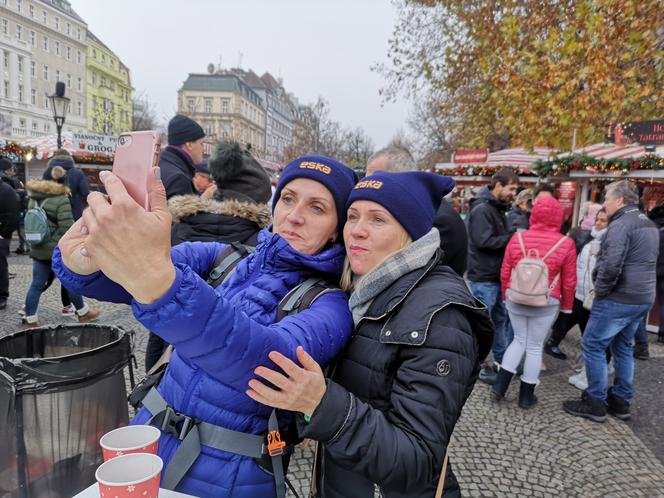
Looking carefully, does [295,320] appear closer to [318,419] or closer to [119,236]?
[318,419]

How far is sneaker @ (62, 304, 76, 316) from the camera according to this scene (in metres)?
6.17

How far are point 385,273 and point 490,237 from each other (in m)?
3.48

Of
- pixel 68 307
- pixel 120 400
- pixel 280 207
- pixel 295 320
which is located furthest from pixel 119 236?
pixel 68 307

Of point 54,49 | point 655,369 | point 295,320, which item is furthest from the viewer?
point 54,49

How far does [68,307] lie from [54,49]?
65.9 m

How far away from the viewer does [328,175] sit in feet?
5.41

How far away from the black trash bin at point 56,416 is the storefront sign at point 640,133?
8636 millimetres

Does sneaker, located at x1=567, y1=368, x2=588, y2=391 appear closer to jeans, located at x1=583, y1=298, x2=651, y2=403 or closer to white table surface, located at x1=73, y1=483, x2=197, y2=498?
jeans, located at x1=583, y1=298, x2=651, y2=403

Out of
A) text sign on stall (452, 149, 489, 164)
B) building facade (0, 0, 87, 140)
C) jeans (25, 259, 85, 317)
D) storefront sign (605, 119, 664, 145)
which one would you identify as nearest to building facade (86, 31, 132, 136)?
building facade (0, 0, 87, 140)

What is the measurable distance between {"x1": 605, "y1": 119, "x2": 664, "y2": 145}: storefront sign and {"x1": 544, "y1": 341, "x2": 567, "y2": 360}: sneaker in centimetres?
425

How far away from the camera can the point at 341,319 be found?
142cm

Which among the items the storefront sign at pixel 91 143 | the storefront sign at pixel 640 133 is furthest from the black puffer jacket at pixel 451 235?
the storefront sign at pixel 91 143

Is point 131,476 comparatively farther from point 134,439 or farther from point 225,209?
point 225,209

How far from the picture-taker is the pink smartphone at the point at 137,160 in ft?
2.73
